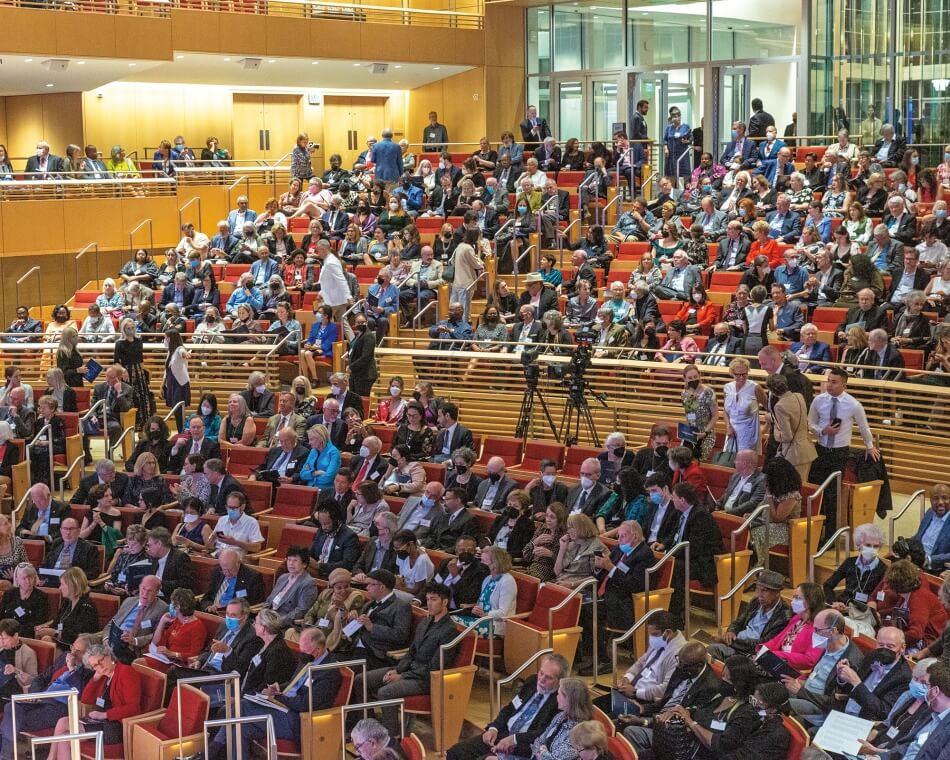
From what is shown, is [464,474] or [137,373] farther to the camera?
[137,373]

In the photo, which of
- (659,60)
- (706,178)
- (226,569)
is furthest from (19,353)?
(659,60)

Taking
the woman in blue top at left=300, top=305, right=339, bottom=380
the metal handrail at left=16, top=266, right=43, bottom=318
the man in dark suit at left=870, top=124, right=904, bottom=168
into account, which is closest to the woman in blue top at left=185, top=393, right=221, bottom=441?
the woman in blue top at left=300, top=305, right=339, bottom=380

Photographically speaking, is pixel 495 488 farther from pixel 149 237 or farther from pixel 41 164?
pixel 41 164

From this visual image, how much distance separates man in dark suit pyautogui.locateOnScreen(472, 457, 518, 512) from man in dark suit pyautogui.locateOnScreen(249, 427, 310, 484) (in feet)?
6.49

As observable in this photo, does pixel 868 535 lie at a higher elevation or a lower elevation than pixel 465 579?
higher

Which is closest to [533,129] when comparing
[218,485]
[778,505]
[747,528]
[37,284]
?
[37,284]

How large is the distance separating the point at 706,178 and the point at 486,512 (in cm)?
938

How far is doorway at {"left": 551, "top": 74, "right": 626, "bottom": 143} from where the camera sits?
23969 millimetres

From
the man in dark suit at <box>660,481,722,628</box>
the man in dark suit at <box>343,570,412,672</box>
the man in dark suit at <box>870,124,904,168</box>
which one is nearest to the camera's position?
the man in dark suit at <box>343,570,412,672</box>

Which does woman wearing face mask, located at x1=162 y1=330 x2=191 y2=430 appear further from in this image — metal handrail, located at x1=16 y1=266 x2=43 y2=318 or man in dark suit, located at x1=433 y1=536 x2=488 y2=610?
metal handrail, located at x1=16 y1=266 x2=43 y2=318

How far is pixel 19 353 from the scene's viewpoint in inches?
645

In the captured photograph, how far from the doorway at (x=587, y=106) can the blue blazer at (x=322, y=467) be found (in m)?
12.9

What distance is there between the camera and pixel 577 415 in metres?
12.8

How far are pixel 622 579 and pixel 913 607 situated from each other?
77.5 inches
